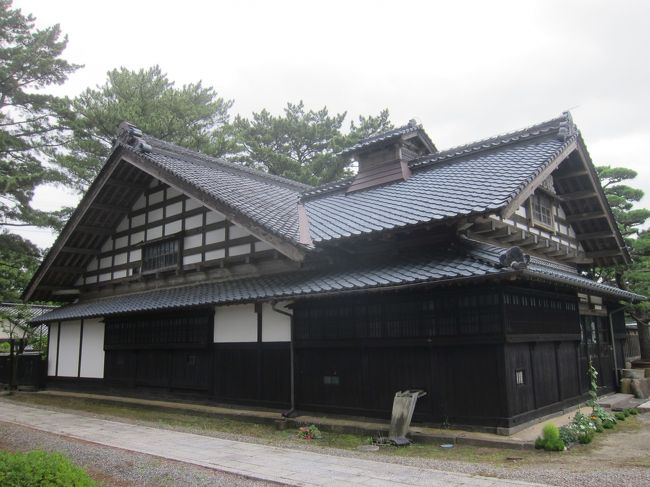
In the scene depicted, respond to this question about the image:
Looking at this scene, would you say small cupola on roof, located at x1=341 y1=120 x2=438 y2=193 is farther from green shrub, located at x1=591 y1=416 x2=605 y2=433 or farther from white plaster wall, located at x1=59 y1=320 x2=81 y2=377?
white plaster wall, located at x1=59 y1=320 x2=81 y2=377

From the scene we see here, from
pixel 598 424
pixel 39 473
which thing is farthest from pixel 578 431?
pixel 39 473

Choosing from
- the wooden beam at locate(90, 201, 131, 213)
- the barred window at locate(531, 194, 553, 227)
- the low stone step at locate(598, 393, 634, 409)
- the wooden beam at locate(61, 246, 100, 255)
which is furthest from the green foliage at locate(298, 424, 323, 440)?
the wooden beam at locate(61, 246, 100, 255)

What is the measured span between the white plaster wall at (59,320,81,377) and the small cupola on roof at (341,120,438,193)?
1226 cm

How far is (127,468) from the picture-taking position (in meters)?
7.67

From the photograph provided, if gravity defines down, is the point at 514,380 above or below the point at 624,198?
below

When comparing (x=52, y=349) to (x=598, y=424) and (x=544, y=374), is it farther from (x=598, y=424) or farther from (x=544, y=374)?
(x=598, y=424)

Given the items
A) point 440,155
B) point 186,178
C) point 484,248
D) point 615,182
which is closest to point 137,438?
point 186,178

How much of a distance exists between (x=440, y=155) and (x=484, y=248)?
17.9ft

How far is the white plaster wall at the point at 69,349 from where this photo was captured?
1950cm

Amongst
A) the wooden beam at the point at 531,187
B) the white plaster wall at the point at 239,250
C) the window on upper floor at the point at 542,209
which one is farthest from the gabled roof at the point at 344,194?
the white plaster wall at the point at 239,250

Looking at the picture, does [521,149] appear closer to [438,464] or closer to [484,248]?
[484,248]

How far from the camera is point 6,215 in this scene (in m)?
18.4

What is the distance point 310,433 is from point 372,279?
Answer: 343cm

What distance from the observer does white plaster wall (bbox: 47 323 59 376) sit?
20.5 metres
